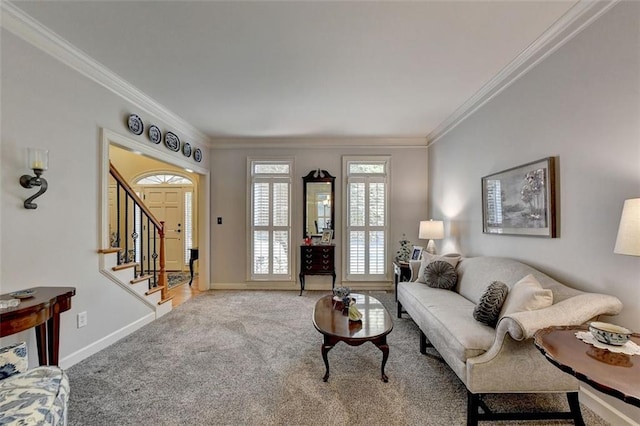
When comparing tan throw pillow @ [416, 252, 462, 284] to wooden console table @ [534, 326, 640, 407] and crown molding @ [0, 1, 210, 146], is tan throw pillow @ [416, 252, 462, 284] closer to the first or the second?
wooden console table @ [534, 326, 640, 407]

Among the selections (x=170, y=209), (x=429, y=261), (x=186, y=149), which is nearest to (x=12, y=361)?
(x=186, y=149)

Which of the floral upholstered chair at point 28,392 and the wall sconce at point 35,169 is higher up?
the wall sconce at point 35,169

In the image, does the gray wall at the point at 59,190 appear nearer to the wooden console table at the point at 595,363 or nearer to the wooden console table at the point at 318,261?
the wooden console table at the point at 318,261

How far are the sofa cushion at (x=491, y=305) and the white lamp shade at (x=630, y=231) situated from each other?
2.65 feet

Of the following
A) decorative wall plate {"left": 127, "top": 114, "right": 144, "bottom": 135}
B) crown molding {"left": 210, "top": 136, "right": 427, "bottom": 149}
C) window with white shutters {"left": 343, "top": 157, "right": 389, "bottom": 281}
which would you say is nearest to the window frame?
crown molding {"left": 210, "top": 136, "right": 427, "bottom": 149}

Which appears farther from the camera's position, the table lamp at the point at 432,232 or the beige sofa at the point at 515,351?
the table lamp at the point at 432,232

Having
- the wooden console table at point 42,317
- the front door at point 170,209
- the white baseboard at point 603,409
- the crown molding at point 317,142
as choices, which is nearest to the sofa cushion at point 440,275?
the white baseboard at point 603,409

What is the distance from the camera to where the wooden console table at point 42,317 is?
5.32ft

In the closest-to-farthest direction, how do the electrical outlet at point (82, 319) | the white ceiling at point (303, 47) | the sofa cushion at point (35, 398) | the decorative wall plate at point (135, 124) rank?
the sofa cushion at point (35, 398) → the white ceiling at point (303, 47) → the electrical outlet at point (82, 319) → the decorative wall plate at point (135, 124)

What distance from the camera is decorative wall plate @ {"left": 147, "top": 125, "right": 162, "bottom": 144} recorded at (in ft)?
11.4

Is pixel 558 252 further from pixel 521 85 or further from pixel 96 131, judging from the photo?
pixel 96 131

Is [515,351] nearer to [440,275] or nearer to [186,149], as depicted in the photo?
[440,275]

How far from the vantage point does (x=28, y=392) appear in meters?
1.26

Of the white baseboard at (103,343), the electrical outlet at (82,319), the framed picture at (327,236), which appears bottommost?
the white baseboard at (103,343)
